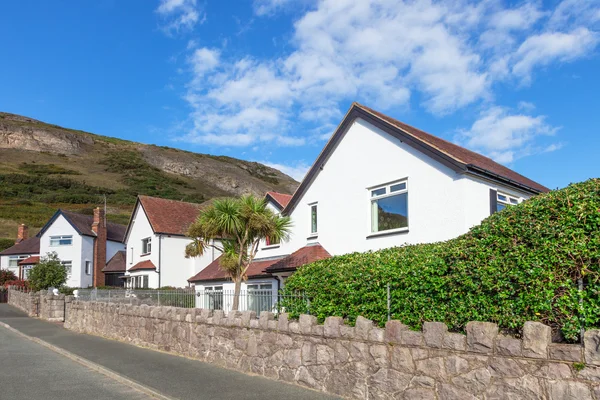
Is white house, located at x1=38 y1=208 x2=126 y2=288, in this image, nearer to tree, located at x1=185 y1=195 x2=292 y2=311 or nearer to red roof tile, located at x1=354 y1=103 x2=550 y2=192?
tree, located at x1=185 y1=195 x2=292 y2=311

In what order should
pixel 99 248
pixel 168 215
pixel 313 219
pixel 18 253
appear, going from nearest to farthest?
1. pixel 313 219
2. pixel 168 215
3. pixel 99 248
4. pixel 18 253

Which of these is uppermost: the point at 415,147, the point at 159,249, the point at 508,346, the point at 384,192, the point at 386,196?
the point at 415,147

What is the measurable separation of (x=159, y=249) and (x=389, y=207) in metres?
24.2

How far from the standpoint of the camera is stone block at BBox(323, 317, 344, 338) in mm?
8414

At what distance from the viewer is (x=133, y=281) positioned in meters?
38.8

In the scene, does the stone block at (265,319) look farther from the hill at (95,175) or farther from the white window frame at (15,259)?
the hill at (95,175)

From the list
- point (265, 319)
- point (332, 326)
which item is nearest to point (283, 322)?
point (265, 319)

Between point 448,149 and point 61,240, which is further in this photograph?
point 61,240

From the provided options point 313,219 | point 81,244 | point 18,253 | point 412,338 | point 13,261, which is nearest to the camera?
point 412,338

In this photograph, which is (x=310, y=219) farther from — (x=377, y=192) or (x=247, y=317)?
(x=247, y=317)

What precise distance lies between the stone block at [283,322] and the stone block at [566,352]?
496 cm

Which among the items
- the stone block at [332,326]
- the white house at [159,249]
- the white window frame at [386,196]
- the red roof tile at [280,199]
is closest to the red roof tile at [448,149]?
the white window frame at [386,196]

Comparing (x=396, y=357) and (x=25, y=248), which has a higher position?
(x=25, y=248)

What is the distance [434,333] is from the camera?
6.81m
